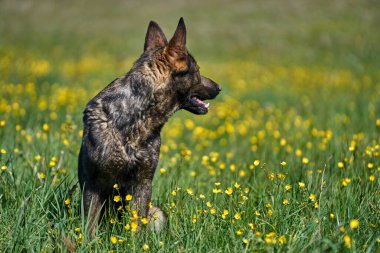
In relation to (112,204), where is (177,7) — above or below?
above

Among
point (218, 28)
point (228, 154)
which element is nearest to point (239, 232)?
point (228, 154)

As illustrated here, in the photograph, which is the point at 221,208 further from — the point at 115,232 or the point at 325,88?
the point at 325,88

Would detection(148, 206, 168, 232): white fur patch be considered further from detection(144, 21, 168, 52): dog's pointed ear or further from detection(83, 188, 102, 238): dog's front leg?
detection(144, 21, 168, 52): dog's pointed ear

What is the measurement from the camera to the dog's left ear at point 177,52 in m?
3.33

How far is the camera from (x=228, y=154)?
510cm

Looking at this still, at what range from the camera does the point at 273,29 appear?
21.9 metres

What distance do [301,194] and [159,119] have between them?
1.22m

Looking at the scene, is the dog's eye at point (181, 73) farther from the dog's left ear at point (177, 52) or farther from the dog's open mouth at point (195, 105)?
the dog's open mouth at point (195, 105)

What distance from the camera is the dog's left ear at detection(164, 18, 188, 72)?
333 centimetres

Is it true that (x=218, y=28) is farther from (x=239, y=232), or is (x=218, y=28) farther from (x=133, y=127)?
(x=239, y=232)

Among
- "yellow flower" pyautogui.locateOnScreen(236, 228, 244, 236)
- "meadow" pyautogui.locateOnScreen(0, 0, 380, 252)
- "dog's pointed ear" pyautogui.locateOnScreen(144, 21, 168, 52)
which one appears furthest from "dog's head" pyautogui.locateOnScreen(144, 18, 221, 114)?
"yellow flower" pyautogui.locateOnScreen(236, 228, 244, 236)

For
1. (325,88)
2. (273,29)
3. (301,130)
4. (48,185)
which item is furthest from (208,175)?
(273,29)

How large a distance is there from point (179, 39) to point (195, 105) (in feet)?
2.14

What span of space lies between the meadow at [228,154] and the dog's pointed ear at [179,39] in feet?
2.98
